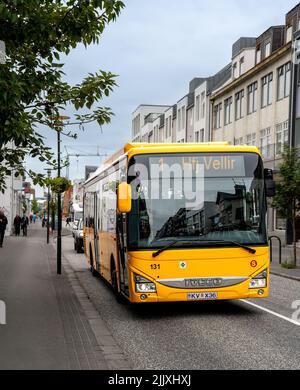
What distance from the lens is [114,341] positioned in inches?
336

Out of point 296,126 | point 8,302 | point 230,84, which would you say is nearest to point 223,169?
point 8,302

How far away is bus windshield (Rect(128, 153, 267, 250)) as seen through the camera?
1024 centimetres

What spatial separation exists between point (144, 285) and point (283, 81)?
31.1 m

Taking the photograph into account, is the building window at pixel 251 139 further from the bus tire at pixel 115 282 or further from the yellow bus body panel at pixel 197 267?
the yellow bus body panel at pixel 197 267

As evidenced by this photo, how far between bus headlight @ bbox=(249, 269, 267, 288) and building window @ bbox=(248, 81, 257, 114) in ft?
116

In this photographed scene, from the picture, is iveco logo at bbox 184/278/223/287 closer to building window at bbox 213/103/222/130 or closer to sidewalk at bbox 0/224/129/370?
sidewalk at bbox 0/224/129/370

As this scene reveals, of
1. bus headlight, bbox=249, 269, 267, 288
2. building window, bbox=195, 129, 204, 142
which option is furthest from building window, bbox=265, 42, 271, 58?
bus headlight, bbox=249, 269, 267, 288

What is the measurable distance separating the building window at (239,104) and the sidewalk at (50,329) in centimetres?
3396

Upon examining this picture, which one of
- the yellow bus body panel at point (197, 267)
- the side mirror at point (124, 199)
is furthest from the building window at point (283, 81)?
the side mirror at point (124, 199)

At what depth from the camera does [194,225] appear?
406 inches

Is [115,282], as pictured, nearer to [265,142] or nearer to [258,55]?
[265,142]

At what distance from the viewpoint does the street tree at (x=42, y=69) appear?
897 cm

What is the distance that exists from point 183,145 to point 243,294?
2.64 metres

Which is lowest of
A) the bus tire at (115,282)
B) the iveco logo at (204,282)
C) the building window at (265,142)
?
the bus tire at (115,282)
